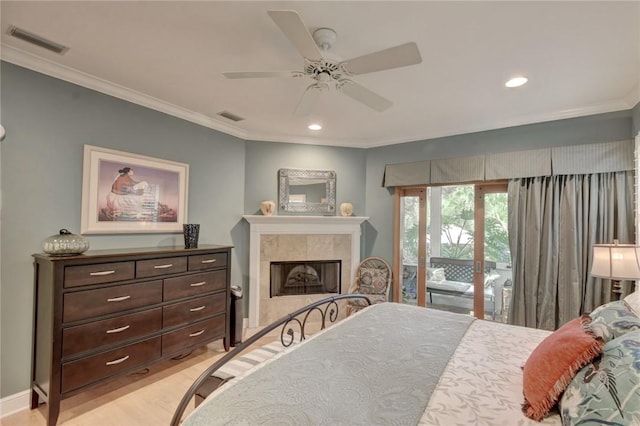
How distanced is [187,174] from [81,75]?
126 cm

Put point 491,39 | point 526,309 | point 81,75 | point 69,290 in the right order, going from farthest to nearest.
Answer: point 526,309 < point 81,75 < point 69,290 < point 491,39

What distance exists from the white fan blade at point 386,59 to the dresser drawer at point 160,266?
7.26 feet

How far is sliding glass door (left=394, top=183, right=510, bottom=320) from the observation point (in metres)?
3.83

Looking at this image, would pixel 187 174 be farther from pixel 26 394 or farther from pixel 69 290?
Result: pixel 26 394

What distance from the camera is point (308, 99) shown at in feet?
7.54

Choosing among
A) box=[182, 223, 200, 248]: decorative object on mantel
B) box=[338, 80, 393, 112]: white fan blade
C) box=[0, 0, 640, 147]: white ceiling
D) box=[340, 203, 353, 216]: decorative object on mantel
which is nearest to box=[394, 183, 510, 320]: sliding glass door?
box=[340, 203, 353, 216]: decorative object on mantel

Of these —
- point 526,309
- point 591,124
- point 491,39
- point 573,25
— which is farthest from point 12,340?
point 591,124

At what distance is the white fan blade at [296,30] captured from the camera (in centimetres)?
143

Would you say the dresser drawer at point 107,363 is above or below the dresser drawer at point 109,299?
below

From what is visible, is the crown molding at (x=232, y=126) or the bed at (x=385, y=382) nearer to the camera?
the bed at (x=385, y=382)

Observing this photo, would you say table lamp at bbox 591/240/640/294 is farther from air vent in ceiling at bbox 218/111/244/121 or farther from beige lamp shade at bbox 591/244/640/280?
A: air vent in ceiling at bbox 218/111/244/121

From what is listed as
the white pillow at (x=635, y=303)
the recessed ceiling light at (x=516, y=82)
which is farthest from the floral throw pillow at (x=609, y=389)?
the recessed ceiling light at (x=516, y=82)

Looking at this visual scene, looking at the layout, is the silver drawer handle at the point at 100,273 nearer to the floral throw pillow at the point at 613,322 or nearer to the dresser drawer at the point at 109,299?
the dresser drawer at the point at 109,299

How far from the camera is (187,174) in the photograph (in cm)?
349
